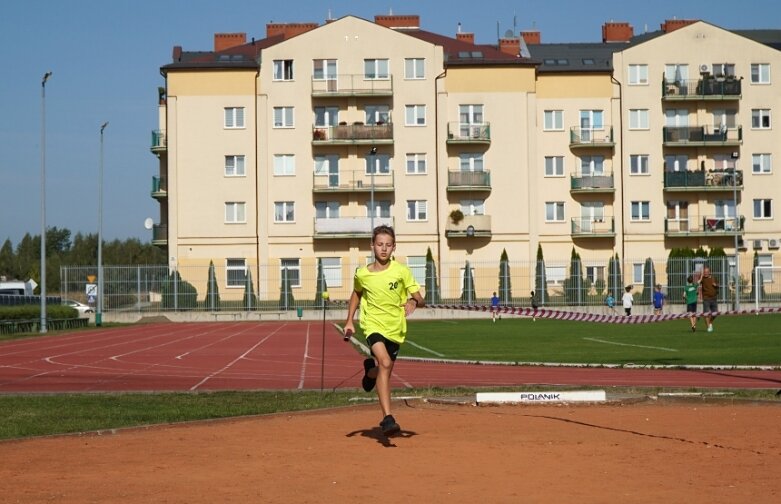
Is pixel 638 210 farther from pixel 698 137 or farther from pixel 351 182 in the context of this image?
pixel 351 182

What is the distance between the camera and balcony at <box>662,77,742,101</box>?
245 ft

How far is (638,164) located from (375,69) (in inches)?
695

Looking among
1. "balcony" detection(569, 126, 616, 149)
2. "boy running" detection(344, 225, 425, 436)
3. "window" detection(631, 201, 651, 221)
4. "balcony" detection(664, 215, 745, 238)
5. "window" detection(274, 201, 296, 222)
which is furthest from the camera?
"window" detection(631, 201, 651, 221)

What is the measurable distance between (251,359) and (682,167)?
53.1m

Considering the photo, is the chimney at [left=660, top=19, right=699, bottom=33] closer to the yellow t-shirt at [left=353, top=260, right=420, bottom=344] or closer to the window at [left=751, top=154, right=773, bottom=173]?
the window at [left=751, top=154, right=773, bottom=173]

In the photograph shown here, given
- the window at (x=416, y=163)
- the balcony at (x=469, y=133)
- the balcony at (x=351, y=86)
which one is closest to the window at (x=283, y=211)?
the balcony at (x=351, y=86)

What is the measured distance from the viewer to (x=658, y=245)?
7675cm

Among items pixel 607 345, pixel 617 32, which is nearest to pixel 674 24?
pixel 617 32

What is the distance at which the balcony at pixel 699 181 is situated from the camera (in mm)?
75500

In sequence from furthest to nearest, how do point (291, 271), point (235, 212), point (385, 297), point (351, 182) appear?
point (351, 182) → point (235, 212) → point (291, 271) → point (385, 297)

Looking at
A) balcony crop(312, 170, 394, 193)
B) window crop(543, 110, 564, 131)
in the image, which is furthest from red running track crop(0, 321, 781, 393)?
window crop(543, 110, 564, 131)

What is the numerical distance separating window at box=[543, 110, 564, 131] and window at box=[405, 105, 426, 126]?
7643 millimetres

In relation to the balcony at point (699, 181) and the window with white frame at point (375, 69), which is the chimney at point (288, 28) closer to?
the window with white frame at point (375, 69)

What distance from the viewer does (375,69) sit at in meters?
74.1
